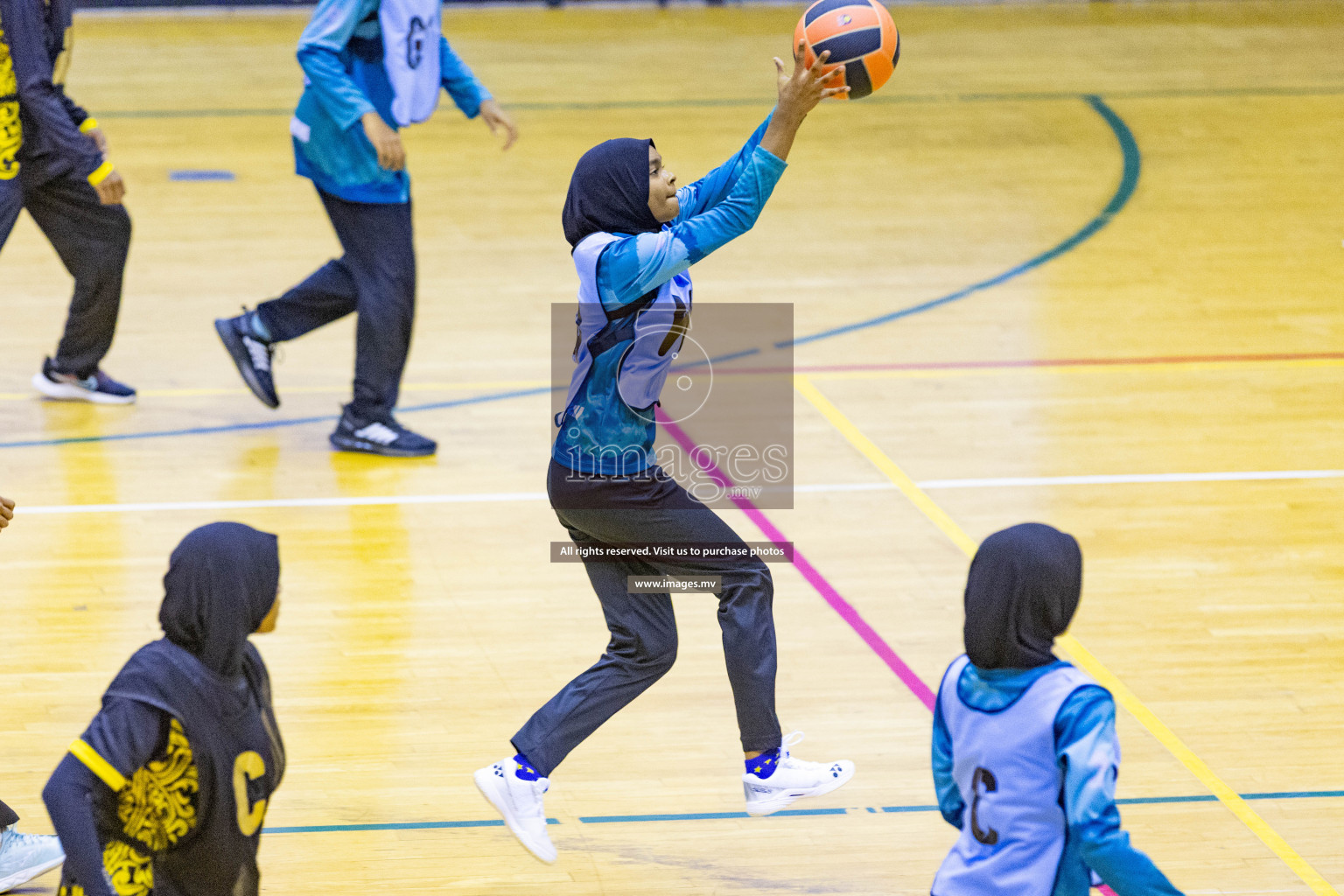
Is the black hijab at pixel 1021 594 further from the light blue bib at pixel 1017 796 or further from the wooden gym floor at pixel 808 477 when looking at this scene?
the wooden gym floor at pixel 808 477

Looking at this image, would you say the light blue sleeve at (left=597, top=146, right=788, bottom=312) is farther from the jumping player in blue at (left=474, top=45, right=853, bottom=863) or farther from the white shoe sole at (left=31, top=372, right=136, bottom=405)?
the white shoe sole at (left=31, top=372, right=136, bottom=405)

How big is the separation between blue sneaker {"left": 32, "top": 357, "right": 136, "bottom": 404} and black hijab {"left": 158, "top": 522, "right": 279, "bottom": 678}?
4.84 m

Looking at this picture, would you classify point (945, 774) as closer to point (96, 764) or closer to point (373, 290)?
point (96, 764)

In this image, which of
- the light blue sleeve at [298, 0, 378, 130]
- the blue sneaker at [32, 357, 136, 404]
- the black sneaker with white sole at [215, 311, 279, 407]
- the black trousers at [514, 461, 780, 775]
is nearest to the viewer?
the black trousers at [514, 461, 780, 775]

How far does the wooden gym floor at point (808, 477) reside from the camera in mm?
4340

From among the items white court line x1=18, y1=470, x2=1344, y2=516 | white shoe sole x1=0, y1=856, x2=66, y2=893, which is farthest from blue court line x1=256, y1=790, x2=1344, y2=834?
white court line x1=18, y1=470, x2=1344, y2=516

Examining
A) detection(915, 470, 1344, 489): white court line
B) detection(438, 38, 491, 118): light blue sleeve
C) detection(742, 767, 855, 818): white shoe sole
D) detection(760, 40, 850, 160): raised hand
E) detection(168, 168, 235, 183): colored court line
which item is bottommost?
detection(168, 168, 235, 183): colored court line

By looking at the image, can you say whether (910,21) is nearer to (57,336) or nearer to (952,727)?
(57,336)

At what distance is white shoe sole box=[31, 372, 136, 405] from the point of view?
7352 mm

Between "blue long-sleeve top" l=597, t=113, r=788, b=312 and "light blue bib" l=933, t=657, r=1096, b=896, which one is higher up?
"blue long-sleeve top" l=597, t=113, r=788, b=312

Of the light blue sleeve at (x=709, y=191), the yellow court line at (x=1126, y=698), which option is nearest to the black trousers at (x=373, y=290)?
the yellow court line at (x=1126, y=698)

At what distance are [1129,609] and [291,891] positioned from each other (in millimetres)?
2918

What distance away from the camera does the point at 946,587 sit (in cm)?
565

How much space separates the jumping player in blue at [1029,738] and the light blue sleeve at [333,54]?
162 inches
